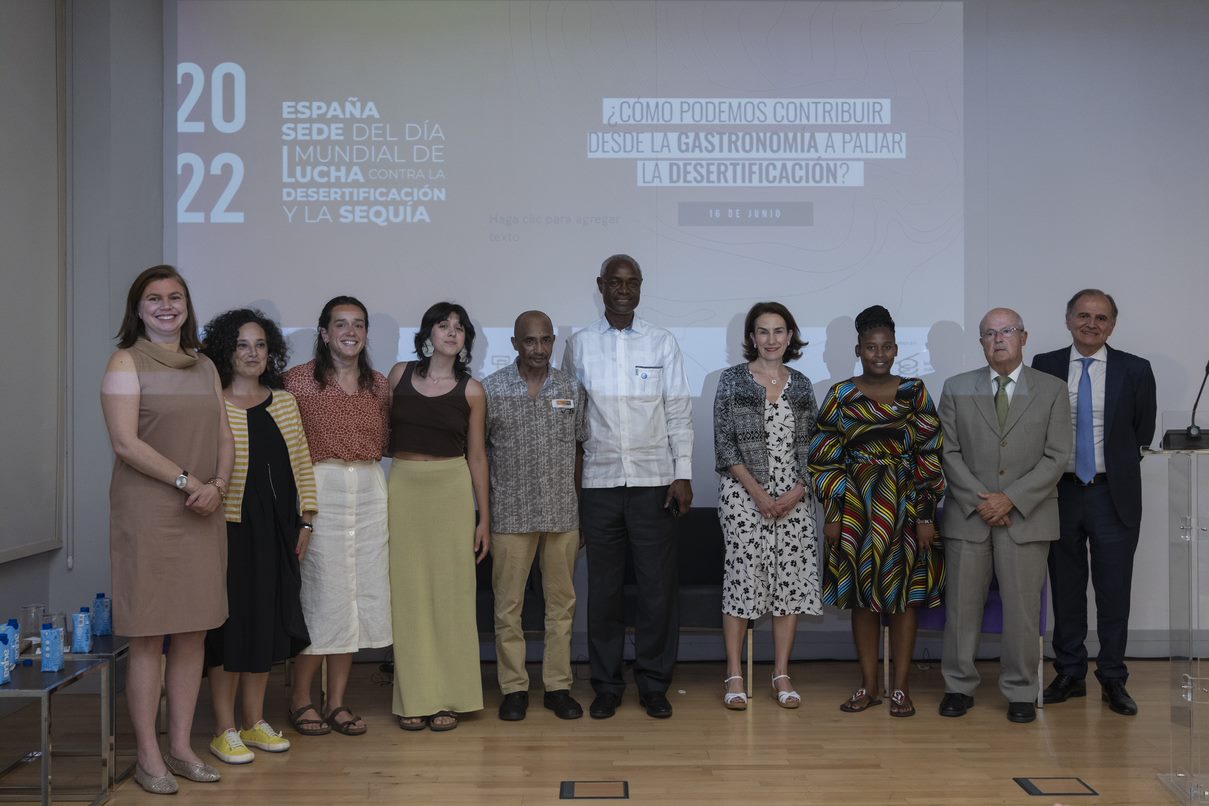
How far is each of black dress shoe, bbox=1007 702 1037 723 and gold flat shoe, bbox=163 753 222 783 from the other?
2969 mm

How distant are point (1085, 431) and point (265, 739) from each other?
345 centimetres

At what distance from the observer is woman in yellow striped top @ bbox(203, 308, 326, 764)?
3.47 metres

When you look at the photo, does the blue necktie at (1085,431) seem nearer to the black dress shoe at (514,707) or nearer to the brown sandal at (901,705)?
the brown sandal at (901,705)

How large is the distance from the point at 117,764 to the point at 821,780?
2390 millimetres

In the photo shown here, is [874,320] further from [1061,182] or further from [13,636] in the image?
[13,636]

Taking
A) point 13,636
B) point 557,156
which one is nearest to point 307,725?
point 13,636

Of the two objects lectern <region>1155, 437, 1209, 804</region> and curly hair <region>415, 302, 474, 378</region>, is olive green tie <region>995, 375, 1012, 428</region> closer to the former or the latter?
lectern <region>1155, 437, 1209, 804</region>

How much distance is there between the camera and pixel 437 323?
150 inches

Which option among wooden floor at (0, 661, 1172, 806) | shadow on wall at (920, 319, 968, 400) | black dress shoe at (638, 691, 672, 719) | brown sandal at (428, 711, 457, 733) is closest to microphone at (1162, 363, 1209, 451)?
wooden floor at (0, 661, 1172, 806)

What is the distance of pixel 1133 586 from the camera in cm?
502

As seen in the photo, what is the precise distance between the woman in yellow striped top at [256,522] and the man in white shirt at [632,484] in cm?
113

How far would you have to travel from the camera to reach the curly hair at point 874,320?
4047mm

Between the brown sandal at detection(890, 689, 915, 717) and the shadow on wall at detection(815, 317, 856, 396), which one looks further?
the shadow on wall at detection(815, 317, 856, 396)

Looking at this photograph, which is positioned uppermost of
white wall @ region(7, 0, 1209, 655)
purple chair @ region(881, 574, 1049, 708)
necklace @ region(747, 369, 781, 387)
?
white wall @ region(7, 0, 1209, 655)
